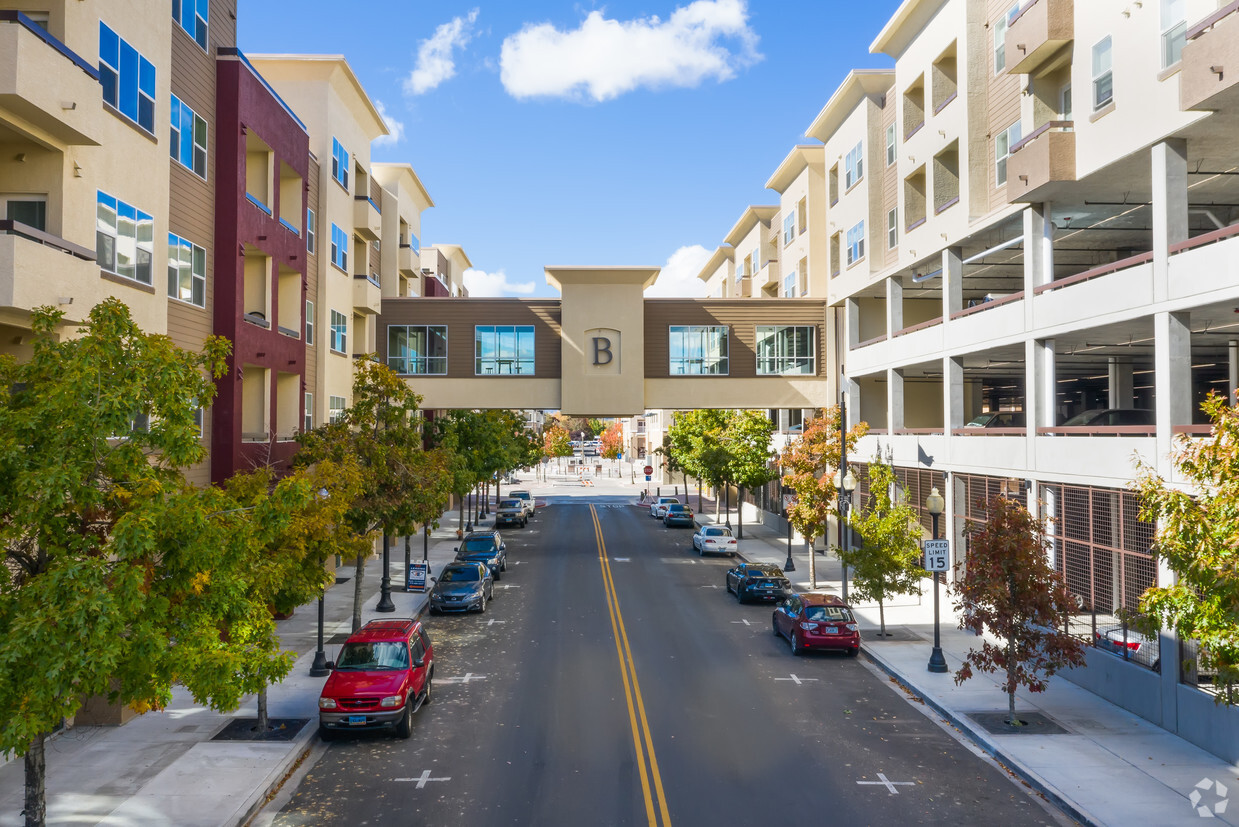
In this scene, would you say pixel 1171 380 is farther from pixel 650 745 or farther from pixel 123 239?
pixel 123 239

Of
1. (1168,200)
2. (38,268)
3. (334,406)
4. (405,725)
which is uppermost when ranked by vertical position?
(1168,200)

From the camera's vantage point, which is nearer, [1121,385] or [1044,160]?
[1044,160]

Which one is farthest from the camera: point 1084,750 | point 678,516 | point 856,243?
point 678,516

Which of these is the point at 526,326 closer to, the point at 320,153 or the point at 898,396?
the point at 320,153

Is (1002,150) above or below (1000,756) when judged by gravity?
above

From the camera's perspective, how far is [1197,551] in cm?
1131

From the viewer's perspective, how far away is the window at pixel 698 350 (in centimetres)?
4394

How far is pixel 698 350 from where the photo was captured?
44219 millimetres

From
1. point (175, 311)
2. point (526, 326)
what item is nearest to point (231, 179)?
point (175, 311)

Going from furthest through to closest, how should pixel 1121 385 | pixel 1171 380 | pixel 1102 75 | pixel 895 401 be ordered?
pixel 895 401, pixel 1121 385, pixel 1102 75, pixel 1171 380

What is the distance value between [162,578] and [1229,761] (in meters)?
16.8

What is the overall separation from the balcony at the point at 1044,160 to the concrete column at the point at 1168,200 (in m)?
2.92

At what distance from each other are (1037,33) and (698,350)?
2397 cm

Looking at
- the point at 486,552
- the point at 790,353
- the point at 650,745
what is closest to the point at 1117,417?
the point at 790,353
